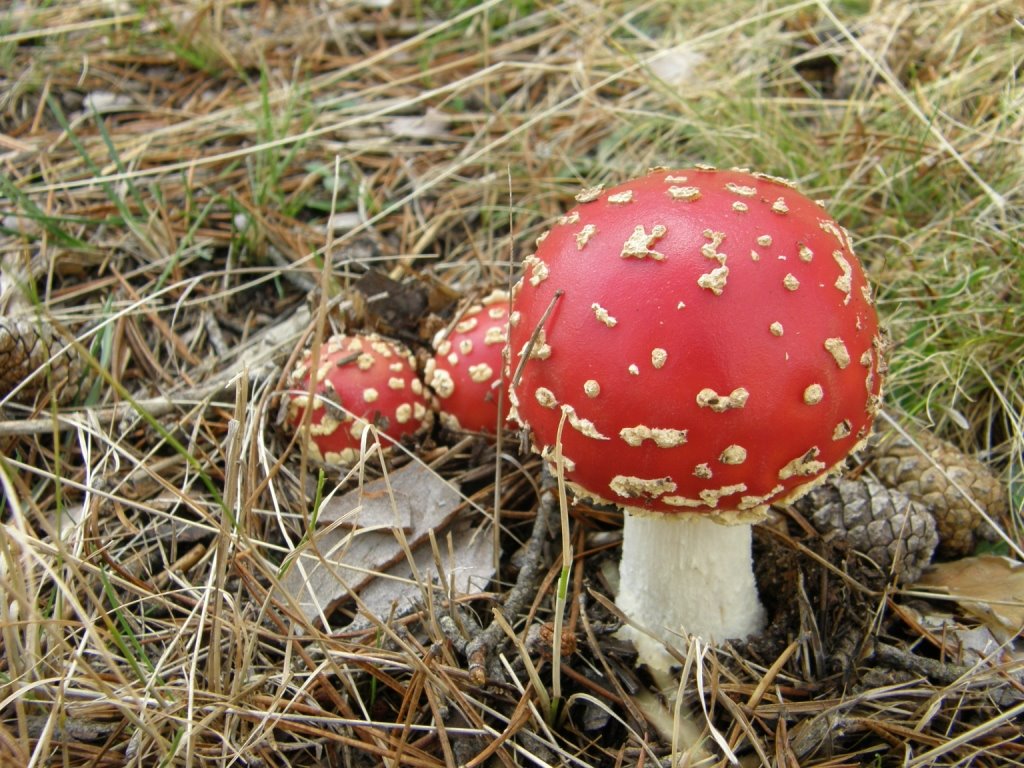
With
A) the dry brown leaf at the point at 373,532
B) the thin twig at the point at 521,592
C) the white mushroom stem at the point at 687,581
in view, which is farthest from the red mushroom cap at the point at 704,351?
the dry brown leaf at the point at 373,532

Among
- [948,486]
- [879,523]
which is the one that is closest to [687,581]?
[879,523]

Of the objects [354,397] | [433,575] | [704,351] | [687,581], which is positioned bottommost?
[433,575]

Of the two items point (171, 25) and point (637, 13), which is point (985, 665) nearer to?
point (637, 13)

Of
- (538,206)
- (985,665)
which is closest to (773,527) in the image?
(985,665)

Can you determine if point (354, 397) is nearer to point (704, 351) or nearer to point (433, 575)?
point (433, 575)

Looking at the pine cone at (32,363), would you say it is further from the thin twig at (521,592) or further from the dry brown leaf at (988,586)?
the dry brown leaf at (988,586)

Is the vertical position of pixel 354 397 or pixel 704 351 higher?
pixel 704 351
